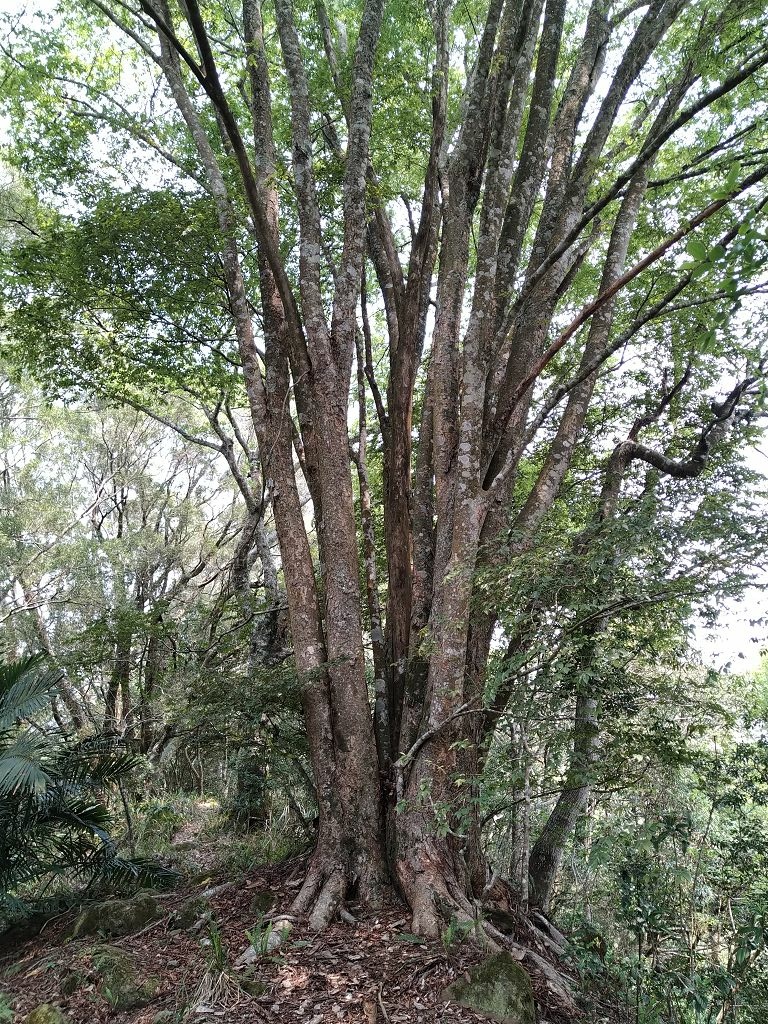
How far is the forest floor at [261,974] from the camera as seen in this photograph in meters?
3.36

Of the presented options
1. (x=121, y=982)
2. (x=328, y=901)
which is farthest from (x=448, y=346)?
(x=121, y=982)

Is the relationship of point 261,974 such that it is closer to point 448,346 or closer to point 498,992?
point 498,992

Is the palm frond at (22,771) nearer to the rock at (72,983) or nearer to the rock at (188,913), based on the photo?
the rock at (72,983)

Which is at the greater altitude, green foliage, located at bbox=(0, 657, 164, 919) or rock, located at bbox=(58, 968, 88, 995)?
green foliage, located at bbox=(0, 657, 164, 919)

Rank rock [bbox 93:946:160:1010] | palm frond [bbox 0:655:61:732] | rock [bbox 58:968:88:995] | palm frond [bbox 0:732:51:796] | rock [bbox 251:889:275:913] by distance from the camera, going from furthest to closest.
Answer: palm frond [bbox 0:655:61:732]
rock [bbox 251:889:275:913]
palm frond [bbox 0:732:51:796]
rock [bbox 58:968:88:995]
rock [bbox 93:946:160:1010]

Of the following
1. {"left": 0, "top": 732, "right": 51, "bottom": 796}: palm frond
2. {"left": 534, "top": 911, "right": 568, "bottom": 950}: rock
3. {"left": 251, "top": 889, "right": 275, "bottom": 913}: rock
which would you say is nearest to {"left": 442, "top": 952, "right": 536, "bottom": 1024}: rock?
{"left": 534, "top": 911, "right": 568, "bottom": 950}: rock

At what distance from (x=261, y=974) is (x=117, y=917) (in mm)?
1504

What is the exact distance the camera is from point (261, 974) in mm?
3654

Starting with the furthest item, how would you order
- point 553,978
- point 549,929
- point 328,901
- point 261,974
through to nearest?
point 549,929 → point 328,901 → point 553,978 → point 261,974

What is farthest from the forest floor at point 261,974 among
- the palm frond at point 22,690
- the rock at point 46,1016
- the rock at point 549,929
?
the palm frond at point 22,690

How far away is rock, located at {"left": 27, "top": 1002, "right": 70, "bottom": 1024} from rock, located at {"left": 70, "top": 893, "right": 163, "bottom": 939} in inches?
41.6

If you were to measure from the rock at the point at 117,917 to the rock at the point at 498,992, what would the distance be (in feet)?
7.85

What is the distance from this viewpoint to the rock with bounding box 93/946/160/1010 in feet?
11.7

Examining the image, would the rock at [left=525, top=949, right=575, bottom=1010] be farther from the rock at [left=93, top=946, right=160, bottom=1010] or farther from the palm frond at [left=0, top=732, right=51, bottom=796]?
the palm frond at [left=0, top=732, right=51, bottom=796]
